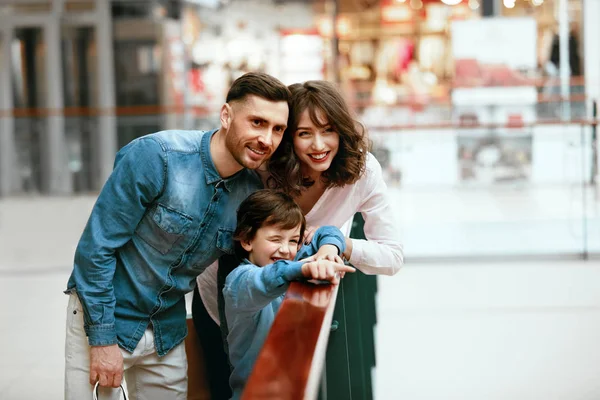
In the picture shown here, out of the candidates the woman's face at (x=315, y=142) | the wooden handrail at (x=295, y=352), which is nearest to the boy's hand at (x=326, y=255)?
the wooden handrail at (x=295, y=352)

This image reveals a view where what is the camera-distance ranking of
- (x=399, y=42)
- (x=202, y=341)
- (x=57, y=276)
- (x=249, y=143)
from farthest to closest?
(x=399, y=42)
(x=57, y=276)
(x=202, y=341)
(x=249, y=143)

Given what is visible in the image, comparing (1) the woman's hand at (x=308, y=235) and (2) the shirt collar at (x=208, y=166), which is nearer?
(2) the shirt collar at (x=208, y=166)

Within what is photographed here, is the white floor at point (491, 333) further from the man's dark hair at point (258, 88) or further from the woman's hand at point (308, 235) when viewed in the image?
the man's dark hair at point (258, 88)

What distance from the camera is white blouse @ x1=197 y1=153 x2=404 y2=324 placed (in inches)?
124

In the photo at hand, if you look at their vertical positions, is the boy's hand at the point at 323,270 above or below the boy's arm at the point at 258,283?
above

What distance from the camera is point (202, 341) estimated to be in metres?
3.23

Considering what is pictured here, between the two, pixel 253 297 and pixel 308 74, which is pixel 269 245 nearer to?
pixel 253 297

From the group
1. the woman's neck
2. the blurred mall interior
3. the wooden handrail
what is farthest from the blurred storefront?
the wooden handrail

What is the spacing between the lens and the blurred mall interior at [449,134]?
247 inches

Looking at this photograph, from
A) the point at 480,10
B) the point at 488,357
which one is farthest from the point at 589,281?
the point at 480,10

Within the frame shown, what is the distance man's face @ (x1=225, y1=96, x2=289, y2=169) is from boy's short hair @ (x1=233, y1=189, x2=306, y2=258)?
102 mm

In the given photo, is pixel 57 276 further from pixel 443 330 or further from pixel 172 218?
pixel 172 218

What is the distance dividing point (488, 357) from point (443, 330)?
0.66 meters

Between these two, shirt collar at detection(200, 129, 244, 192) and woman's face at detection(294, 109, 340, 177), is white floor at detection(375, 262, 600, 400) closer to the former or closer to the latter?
woman's face at detection(294, 109, 340, 177)
